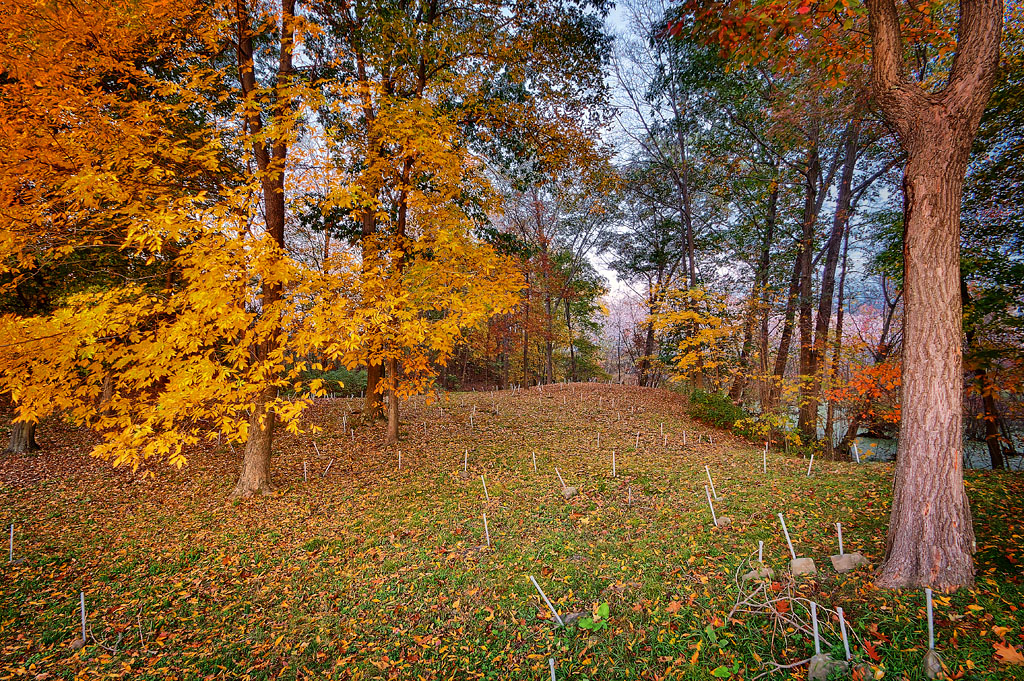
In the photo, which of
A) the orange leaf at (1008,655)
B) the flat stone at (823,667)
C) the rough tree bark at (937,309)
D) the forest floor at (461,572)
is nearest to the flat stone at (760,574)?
the forest floor at (461,572)

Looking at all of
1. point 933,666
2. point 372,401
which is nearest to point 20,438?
point 372,401

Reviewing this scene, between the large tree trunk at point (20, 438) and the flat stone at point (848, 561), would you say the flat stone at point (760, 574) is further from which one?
the large tree trunk at point (20, 438)

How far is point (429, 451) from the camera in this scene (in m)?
9.06

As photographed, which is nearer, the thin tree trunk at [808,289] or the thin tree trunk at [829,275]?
the thin tree trunk at [829,275]

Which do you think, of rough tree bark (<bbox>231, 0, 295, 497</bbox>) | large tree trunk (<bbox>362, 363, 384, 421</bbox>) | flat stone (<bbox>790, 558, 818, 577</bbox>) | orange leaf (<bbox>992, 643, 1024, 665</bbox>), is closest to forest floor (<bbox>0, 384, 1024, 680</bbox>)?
orange leaf (<bbox>992, 643, 1024, 665</bbox>)

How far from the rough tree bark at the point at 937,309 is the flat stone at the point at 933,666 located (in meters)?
0.86

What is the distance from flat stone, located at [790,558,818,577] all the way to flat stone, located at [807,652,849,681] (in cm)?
120

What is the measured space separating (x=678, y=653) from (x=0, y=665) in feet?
20.3

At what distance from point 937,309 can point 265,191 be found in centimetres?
874

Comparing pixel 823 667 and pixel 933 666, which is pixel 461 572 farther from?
pixel 933 666

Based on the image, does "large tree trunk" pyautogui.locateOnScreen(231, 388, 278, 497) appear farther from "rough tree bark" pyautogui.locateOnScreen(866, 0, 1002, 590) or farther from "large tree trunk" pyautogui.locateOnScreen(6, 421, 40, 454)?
"rough tree bark" pyautogui.locateOnScreen(866, 0, 1002, 590)

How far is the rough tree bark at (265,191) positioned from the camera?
20.4 feet

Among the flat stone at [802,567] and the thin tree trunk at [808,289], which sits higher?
the thin tree trunk at [808,289]

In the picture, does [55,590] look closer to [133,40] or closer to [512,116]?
[133,40]
